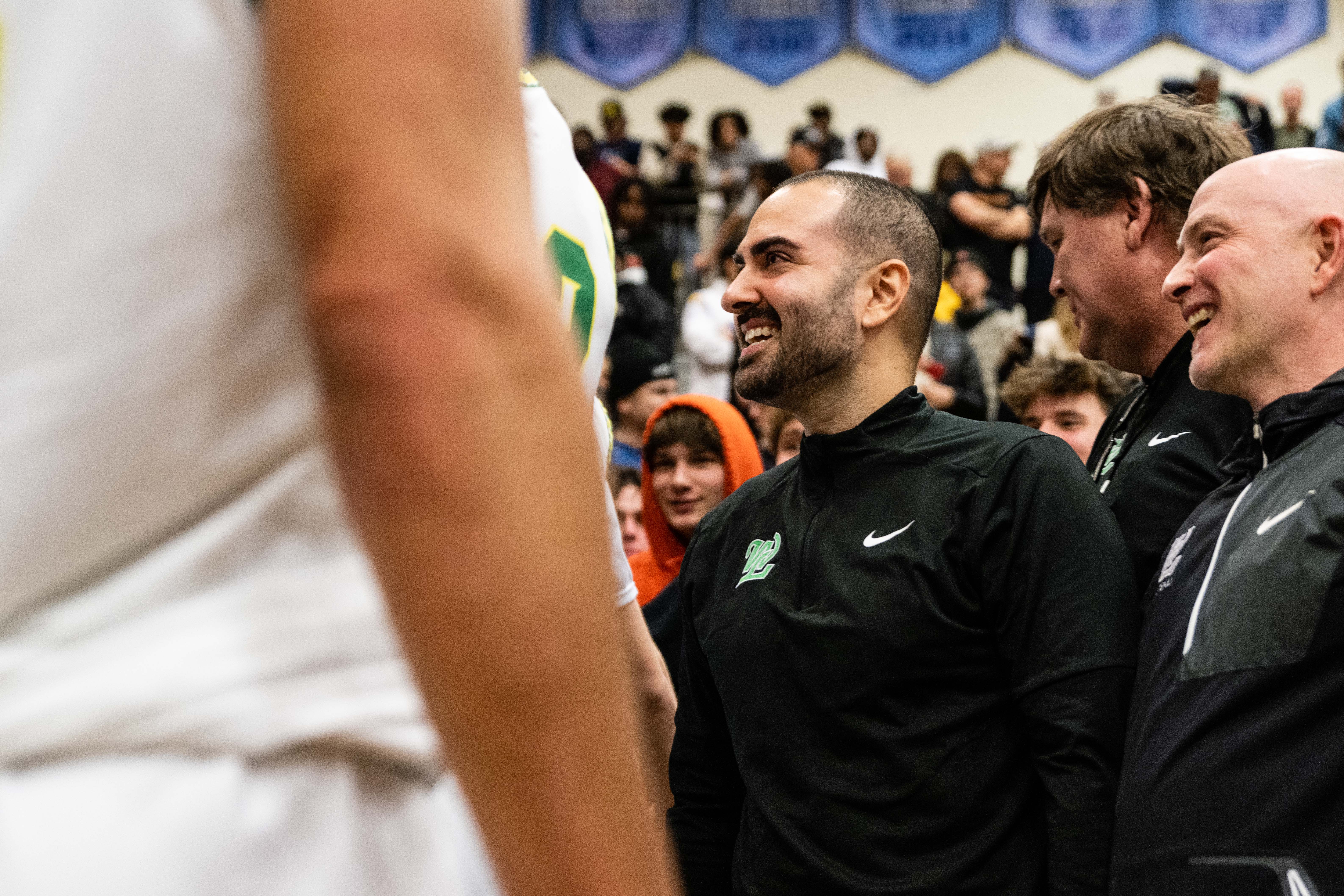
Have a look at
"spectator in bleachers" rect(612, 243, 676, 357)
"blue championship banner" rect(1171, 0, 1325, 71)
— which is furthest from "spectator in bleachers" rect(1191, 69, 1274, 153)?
"spectator in bleachers" rect(612, 243, 676, 357)

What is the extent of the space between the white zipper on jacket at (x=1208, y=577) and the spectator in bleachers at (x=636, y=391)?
12.6 feet

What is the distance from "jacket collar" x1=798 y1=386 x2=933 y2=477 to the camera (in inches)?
96.1

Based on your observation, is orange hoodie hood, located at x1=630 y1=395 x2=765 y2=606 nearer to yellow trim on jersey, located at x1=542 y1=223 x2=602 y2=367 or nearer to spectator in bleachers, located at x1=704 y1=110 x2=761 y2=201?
yellow trim on jersey, located at x1=542 y1=223 x2=602 y2=367

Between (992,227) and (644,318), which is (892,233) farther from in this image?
(992,227)

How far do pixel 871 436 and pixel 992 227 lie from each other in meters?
7.97

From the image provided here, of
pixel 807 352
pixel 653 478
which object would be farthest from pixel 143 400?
pixel 653 478

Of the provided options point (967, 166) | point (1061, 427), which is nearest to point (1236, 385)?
point (1061, 427)

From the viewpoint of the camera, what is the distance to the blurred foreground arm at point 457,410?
47 centimetres

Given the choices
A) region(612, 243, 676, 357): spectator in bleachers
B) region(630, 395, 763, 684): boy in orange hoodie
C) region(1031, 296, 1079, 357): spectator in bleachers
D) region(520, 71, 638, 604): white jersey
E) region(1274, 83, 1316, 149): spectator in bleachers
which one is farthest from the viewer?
region(1274, 83, 1316, 149): spectator in bleachers

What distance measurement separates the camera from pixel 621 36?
15602 mm

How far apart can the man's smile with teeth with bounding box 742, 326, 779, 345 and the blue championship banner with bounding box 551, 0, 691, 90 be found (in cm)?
1359

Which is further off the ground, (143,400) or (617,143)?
(143,400)

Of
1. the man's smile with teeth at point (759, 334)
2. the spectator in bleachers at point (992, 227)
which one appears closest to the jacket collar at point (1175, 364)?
the man's smile with teeth at point (759, 334)

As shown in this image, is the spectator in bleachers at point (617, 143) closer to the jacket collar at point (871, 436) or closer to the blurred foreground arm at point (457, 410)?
Result: the jacket collar at point (871, 436)
